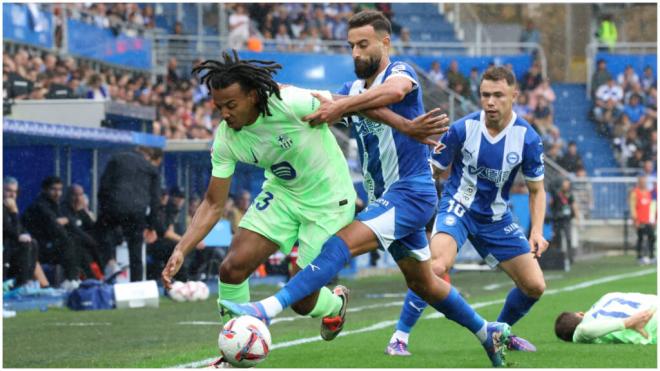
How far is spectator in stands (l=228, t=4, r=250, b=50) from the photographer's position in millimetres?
Result: 33188

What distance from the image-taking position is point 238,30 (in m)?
33.5

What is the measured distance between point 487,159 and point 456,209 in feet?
1.46

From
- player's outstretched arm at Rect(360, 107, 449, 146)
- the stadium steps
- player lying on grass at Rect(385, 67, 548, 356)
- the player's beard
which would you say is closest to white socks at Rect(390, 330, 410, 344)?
player lying on grass at Rect(385, 67, 548, 356)

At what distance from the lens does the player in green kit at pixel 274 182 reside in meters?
8.17

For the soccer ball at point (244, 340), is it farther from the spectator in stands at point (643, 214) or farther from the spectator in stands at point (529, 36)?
the spectator in stands at point (529, 36)

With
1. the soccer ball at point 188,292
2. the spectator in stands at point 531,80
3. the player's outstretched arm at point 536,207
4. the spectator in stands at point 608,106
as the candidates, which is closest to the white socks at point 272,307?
the player's outstretched arm at point 536,207

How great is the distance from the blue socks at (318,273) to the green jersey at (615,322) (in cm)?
322

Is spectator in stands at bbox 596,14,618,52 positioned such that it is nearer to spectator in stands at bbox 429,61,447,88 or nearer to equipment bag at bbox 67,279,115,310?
spectator in stands at bbox 429,61,447,88

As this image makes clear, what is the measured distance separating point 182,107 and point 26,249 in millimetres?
10369

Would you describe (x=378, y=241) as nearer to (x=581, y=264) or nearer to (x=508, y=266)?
(x=508, y=266)

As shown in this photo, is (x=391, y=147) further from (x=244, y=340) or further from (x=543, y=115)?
(x=543, y=115)

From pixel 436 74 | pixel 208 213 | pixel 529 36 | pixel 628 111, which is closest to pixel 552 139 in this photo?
pixel 628 111

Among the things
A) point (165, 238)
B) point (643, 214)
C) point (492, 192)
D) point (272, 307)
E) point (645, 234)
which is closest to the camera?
point (272, 307)

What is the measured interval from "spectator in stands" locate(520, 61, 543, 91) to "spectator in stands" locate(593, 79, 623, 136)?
82.6 inches
